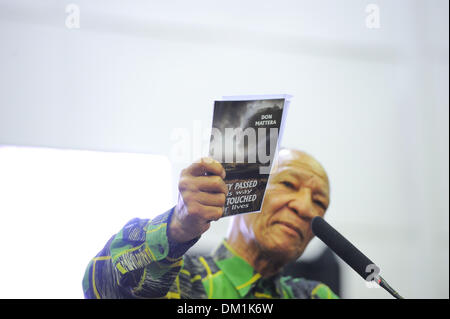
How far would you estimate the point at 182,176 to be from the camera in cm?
117

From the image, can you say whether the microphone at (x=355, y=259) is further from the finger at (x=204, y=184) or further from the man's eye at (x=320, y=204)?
the man's eye at (x=320, y=204)

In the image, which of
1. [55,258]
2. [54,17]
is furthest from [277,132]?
Result: [54,17]

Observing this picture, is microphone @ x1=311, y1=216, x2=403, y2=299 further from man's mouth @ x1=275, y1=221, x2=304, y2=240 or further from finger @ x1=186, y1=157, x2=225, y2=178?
man's mouth @ x1=275, y1=221, x2=304, y2=240

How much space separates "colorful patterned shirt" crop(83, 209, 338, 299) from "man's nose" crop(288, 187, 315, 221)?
8.8 inches

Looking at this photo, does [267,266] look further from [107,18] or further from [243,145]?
[107,18]

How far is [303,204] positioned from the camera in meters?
1.66

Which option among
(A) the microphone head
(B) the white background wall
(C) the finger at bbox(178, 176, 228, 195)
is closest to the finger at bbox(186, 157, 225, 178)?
(C) the finger at bbox(178, 176, 228, 195)

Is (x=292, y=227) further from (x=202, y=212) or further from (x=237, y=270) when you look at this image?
(x=202, y=212)

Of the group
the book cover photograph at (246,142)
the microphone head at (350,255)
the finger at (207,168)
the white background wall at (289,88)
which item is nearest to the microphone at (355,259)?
the microphone head at (350,255)

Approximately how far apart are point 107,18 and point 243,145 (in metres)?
0.73

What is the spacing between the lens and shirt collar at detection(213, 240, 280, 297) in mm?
1627

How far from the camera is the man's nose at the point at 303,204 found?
5.40ft

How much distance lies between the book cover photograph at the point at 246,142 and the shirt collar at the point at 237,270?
0.47 m

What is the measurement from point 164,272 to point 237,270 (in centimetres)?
44
